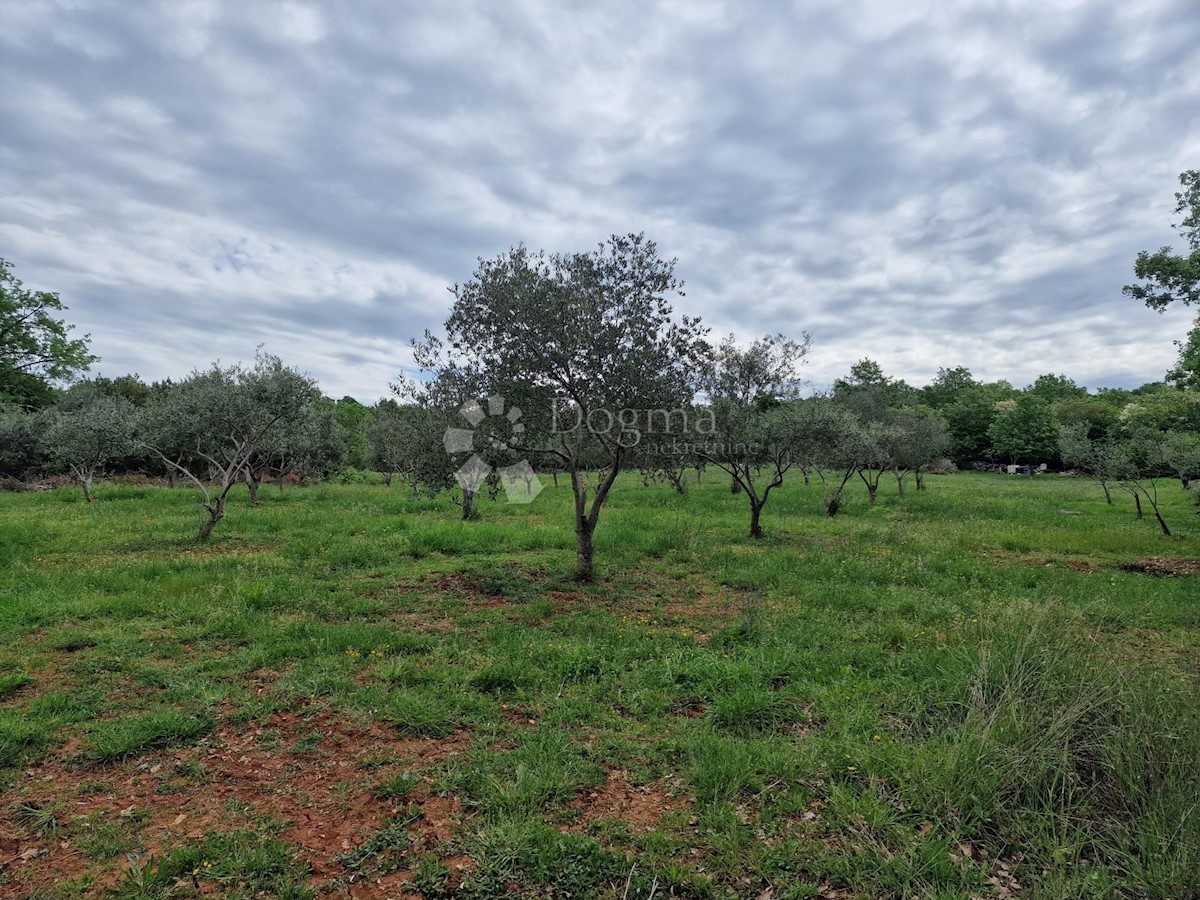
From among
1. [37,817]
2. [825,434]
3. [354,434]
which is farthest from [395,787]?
[354,434]

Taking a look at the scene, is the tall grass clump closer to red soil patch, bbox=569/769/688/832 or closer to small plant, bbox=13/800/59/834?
red soil patch, bbox=569/769/688/832

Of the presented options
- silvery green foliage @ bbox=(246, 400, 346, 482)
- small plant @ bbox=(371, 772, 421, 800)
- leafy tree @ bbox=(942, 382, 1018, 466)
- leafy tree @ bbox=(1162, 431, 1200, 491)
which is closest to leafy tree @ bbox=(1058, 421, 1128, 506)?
leafy tree @ bbox=(1162, 431, 1200, 491)

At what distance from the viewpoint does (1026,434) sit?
69.8m

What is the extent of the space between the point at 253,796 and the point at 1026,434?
286 ft

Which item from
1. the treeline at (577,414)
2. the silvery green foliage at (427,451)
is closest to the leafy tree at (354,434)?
the treeline at (577,414)

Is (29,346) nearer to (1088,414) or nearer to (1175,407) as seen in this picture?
(1175,407)

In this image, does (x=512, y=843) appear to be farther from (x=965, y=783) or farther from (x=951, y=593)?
(x=951, y=593)

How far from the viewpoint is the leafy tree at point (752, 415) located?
2228 centimetres

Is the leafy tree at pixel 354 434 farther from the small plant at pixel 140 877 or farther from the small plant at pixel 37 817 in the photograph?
the small plant at pixel 140 877

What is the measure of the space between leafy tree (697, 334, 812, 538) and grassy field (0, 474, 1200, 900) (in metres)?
9.44

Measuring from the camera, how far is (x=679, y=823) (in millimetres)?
4938

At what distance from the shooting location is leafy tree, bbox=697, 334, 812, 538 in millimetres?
22281

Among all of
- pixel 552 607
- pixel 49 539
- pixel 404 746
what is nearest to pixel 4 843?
pixel 404 746

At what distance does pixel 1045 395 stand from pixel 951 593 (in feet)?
358
